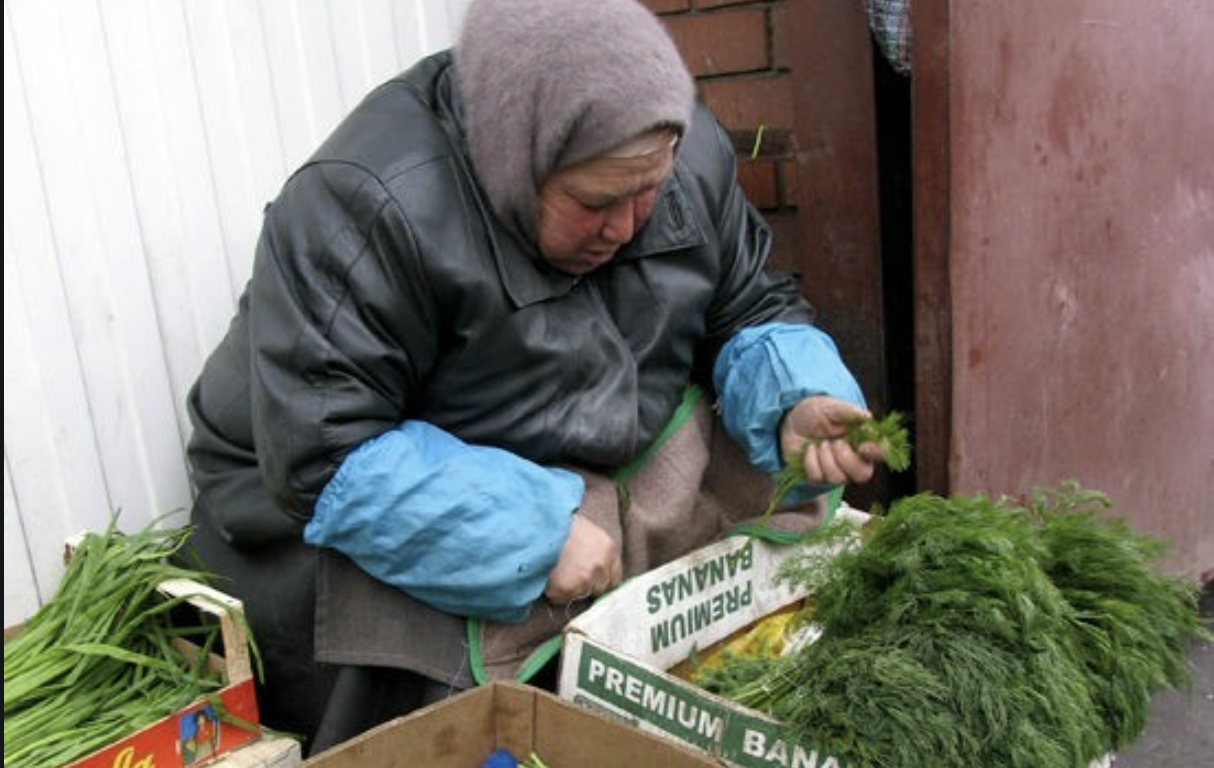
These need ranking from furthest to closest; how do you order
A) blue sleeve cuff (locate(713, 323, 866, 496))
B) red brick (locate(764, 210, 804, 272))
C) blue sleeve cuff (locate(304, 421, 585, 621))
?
1. red brick (locate(764, 210, 804, 272))
2. blue sleeve cuff (locate(713, 323, 866, 496))
3. blue sleeve cuff (locate(304, 421, 585, 621))

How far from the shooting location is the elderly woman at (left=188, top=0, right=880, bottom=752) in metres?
1.84

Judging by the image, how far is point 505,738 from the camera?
6.16 feet

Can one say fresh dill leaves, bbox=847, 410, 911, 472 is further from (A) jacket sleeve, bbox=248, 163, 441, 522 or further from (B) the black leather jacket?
A: (A) jacket sleeve, bbox=248, 163, 441, 522

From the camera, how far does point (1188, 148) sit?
2980mm

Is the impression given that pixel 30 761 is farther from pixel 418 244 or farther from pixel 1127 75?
pixel 1127 75

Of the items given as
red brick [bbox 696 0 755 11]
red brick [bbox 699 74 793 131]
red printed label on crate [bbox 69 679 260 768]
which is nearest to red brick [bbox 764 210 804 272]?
red brick [bbox 699 74 793 131]

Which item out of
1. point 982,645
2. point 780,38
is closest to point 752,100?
point 780,38

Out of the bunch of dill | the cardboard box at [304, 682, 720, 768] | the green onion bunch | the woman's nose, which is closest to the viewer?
the bunch of dill

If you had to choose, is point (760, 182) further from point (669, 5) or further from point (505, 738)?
point (505, 738)

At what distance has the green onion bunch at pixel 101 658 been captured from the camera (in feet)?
6.78

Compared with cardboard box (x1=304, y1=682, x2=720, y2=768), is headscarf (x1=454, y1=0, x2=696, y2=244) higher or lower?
higher

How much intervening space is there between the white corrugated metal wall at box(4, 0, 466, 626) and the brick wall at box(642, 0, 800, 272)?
0.90m

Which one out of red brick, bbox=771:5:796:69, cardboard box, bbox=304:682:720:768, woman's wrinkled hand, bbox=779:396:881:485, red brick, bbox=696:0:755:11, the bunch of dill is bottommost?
cardboard box, bbox=304:682:720:768

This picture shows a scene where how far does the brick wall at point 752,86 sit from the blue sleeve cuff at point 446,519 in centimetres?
136
